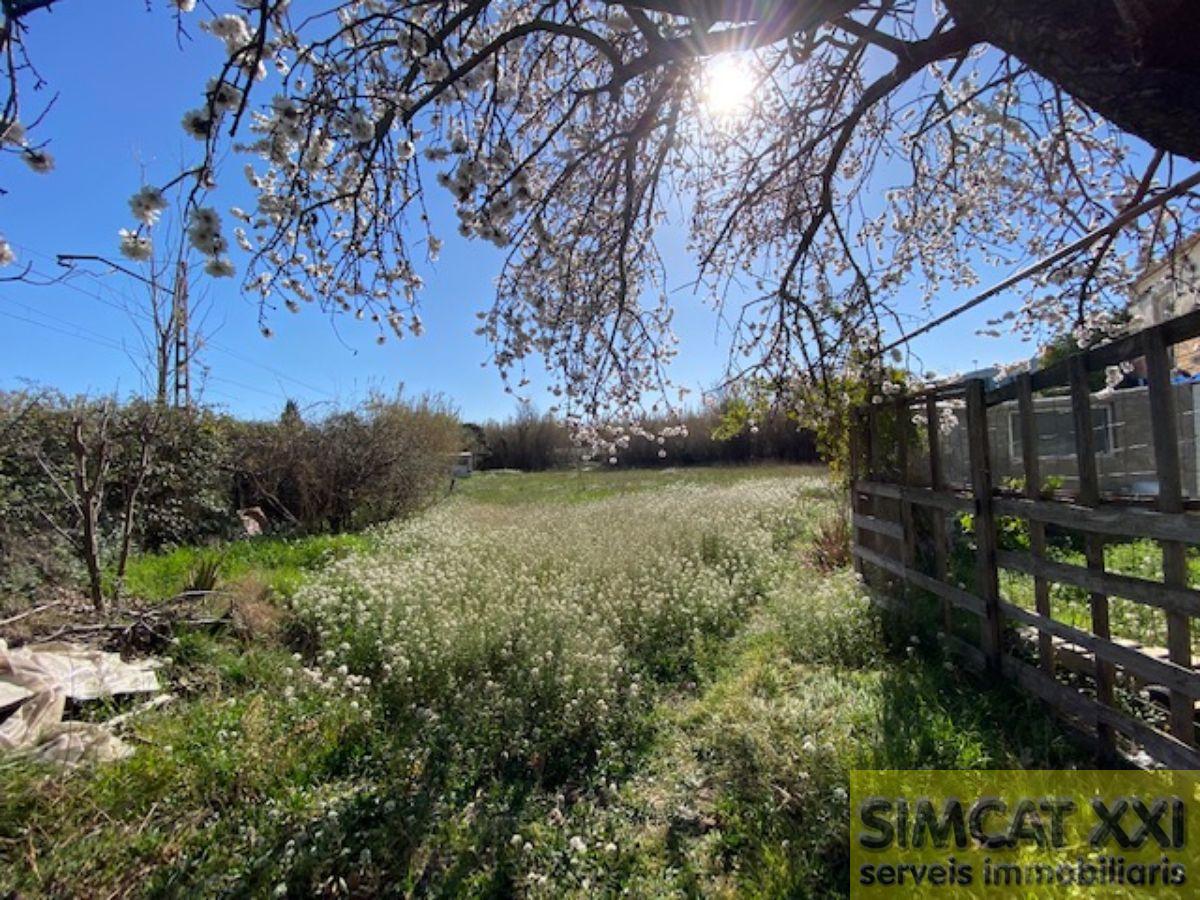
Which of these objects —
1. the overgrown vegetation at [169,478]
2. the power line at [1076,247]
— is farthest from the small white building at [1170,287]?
the overgrown vegetation at [169,478]

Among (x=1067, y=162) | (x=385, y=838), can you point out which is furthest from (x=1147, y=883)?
(x=1067, y=162)

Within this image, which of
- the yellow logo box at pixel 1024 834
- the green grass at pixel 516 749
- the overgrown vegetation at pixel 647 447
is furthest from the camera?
the overgrown vegetation at pixel 647 447

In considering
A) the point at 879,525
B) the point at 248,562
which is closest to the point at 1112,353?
the point at 879,525

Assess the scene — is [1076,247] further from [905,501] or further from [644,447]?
[644,447]

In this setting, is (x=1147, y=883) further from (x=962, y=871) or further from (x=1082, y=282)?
(x=1082, y=282)

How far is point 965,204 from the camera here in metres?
4.44

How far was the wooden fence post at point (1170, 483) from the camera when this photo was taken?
7.14ft

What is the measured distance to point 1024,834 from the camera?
2.14 metres

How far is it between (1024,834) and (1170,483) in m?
1.41

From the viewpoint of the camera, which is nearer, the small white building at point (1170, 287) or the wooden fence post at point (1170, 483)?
the wooden fence post at point (1170, 483)

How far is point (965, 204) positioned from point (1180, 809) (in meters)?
3.96

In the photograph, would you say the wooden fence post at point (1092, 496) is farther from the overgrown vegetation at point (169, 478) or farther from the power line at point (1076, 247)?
the overgrown vegetation at point (169, 478)

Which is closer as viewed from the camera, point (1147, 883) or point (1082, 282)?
point (1147, 883)

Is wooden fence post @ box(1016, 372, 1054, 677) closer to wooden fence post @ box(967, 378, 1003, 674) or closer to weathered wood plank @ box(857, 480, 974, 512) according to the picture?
wooden fence post @ box(967, 378, 1003, 674)
